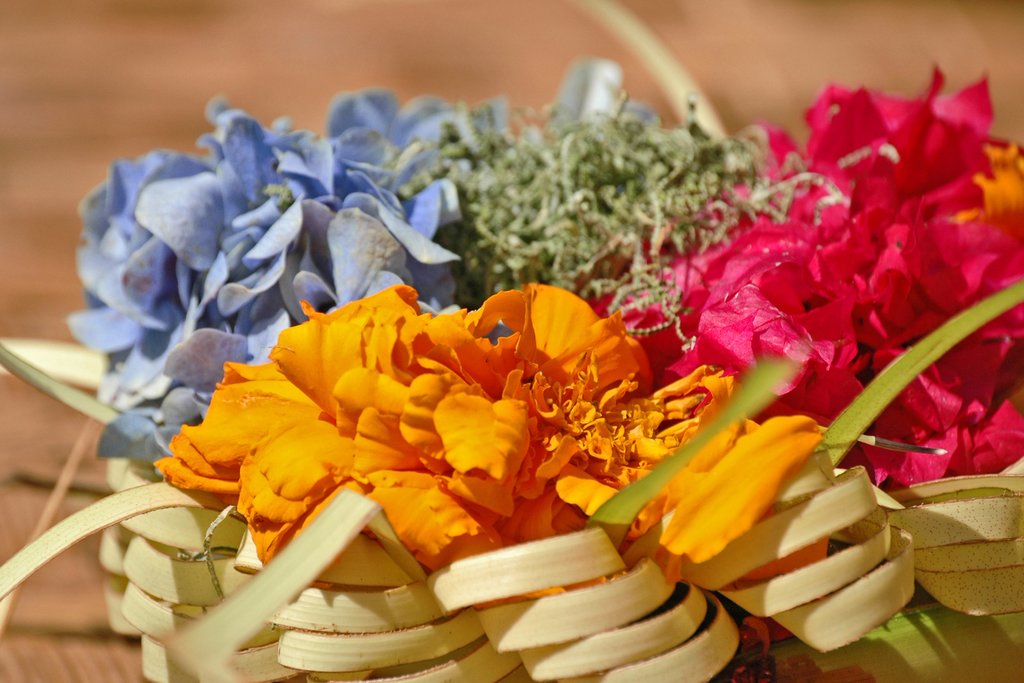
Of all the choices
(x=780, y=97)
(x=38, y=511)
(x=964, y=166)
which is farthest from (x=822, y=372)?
(x=780, y=97)

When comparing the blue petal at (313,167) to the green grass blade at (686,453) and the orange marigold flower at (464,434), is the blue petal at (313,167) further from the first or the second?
the green grass blade at (686,453)

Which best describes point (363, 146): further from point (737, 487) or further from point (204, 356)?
point (737, 487)

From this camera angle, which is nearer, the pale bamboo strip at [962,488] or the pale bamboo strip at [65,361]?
the pale bamboo strip at [962,488]

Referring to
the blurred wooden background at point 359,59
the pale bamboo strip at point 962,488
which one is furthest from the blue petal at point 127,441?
the blurred wooden background at point 359,59

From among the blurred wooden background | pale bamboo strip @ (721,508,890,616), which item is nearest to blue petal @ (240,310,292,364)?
pale bamboo strip @ (721,508,890,616)

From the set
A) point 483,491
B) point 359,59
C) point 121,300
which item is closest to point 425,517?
point 483,491

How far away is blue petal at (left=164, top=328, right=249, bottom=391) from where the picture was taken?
0.38 m

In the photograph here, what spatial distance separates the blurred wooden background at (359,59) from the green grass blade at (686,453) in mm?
679

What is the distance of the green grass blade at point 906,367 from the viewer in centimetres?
27

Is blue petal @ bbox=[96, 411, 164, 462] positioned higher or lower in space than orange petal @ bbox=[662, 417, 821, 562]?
lower

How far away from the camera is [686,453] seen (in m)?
0.25

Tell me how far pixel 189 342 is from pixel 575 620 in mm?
204

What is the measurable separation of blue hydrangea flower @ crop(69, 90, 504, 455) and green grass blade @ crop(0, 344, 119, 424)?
0.01m

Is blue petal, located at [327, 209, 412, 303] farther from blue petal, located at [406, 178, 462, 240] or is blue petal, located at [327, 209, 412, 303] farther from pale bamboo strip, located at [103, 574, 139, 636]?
pale bamboo strip, located at [103, 574, 139, 636]
